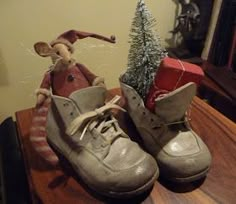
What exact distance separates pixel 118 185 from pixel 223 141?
0.26m

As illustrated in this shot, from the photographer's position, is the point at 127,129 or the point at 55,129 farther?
the point at 127,129

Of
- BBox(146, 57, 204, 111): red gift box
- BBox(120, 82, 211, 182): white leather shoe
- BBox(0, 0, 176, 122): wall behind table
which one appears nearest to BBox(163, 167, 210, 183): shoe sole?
BBox(120, 82, 211, 182): white leather shoe

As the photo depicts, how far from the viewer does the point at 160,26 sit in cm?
89

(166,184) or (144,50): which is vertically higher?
(144,50)

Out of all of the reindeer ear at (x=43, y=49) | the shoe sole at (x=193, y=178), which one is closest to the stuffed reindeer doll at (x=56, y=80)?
the reindeer ear at (x=43, y=49)

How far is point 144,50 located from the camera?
1.71 feet

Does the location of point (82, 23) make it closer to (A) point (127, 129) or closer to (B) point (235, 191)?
(A) point (127, 129)

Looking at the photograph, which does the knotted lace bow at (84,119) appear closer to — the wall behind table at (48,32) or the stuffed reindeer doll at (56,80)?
the stuffed reindeer doll at (56,80)

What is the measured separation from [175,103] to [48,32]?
0.43 metres

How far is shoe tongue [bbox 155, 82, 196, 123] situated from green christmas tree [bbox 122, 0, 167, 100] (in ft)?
0.22

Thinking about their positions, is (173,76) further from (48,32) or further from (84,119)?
(48,32)

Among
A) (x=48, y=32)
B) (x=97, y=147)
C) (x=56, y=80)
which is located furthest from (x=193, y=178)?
(x=48, y=32)

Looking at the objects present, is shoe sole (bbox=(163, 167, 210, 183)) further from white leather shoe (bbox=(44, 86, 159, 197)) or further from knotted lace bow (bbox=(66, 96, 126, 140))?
knotted lace bow (bbox=(66, 96, 126, 140))

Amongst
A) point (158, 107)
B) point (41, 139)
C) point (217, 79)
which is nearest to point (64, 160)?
point (41, 139)
